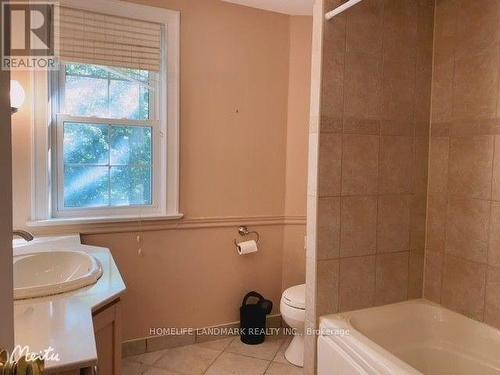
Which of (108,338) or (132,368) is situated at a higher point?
(108,338)

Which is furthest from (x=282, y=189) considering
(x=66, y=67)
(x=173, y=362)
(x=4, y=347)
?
(x=4, y=347)

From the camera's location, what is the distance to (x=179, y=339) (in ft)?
8.04

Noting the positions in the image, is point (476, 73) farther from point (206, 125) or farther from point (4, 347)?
point (4, 347)

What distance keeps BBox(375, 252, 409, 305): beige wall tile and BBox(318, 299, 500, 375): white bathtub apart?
0.05 metres

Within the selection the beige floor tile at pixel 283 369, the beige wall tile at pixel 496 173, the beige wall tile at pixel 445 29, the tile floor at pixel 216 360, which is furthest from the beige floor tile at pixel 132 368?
the beige wall tile at pixel 445 29

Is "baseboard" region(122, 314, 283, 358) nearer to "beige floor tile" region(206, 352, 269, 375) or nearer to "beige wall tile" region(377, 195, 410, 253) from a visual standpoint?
Answer: "beige floor tile" region(206, 352, 269, 375)

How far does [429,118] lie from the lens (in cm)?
192

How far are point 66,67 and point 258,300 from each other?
206 cm

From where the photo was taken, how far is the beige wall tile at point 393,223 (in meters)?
1.82

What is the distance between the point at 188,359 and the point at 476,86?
230 centimetres

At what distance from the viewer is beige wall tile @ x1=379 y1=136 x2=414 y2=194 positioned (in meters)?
1.80

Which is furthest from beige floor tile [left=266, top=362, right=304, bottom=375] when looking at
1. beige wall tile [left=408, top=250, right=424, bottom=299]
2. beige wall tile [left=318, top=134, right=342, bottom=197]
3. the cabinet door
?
beige wall tile [left=318, top=134, right=342, bottom=197]

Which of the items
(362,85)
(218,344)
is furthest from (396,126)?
(218,344)

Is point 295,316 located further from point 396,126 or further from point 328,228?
point 396,126
